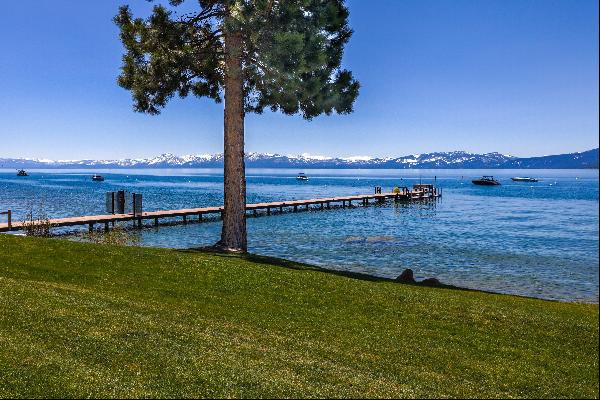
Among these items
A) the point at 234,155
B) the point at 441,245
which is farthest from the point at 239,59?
the point at 441,245

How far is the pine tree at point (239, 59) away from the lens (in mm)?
18969

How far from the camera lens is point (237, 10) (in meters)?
18.6

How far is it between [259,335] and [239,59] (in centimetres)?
1393

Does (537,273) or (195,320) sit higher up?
(195,320)

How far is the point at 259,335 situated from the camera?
9.87 metres

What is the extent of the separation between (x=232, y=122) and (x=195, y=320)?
12518 mm

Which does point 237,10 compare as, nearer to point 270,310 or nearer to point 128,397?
point 270,310

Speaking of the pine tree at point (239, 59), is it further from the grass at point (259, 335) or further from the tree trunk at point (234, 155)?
the grass at point (259, 335)

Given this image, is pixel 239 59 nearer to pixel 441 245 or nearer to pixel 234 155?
pixel 234 155

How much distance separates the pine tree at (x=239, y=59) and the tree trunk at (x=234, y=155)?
0.13ft

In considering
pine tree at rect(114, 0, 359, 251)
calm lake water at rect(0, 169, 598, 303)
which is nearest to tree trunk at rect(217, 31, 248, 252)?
pine tree at rect(114, 0, 359, 251)

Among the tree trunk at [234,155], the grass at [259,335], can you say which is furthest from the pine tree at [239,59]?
the grass at [259,335]

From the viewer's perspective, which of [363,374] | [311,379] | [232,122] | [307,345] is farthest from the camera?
[232,122]

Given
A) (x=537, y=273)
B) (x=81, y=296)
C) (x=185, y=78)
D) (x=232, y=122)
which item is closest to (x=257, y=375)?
(x=81, y=296)
